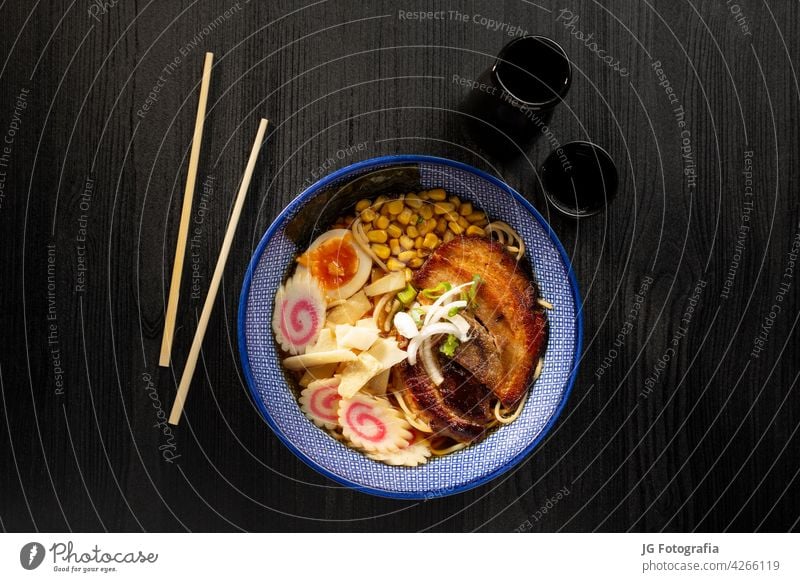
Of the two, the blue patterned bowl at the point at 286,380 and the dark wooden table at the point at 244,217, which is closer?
the blue patterned bowl at the point at 286,380

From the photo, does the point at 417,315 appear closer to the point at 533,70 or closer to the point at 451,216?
the point at 451,216

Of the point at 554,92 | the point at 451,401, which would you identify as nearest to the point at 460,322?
the point at 451,401

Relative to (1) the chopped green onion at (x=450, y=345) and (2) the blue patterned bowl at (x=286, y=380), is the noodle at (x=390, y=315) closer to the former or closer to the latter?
(1) the chopped green onion at (x=450, y=345)

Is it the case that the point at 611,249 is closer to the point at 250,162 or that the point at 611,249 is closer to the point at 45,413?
the point at 250,162

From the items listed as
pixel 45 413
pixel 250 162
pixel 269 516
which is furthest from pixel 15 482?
pixel 250 162

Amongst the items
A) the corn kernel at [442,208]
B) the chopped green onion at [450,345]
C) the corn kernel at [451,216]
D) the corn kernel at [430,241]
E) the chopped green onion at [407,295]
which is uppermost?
the corn kernel at [442,208]

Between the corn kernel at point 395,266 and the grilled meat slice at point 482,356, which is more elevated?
the corn kernel at point 395,266

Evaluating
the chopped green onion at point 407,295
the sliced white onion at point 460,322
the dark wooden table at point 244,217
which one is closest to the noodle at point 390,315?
the chopped green onion at point 407,295

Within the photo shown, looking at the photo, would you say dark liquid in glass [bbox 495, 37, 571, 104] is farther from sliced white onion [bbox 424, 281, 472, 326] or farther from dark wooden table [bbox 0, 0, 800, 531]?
sliced white onion [bbox 424, 281, 472, 326]
